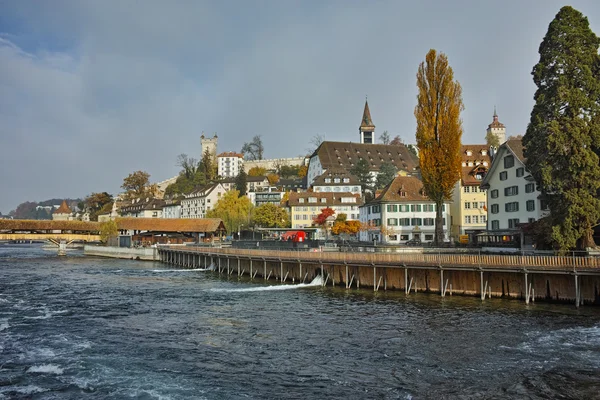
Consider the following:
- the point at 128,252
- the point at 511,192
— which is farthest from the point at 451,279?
the point at 128,252

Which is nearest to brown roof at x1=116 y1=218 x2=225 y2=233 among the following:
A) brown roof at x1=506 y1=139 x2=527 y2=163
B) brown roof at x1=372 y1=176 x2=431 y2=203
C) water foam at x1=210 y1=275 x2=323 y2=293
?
brown roof at x1=372 y1=176 x2=431 y2=203

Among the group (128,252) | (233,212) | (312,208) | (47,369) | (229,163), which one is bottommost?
(47,369)

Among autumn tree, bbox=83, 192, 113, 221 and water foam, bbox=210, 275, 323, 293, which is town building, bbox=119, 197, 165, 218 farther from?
water foam, bbox=210, 275, 323, 293

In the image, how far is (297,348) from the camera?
825 inches

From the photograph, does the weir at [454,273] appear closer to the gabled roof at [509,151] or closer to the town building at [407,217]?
the gabled roof at [509,151]

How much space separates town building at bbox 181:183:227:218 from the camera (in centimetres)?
13550

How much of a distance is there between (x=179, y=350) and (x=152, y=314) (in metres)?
9.31

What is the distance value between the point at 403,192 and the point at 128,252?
47.6 meters

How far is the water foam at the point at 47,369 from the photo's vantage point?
58.0ft

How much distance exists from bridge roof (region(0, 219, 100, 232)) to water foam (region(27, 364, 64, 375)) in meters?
81.7

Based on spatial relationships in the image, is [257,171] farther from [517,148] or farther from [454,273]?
[454,273]

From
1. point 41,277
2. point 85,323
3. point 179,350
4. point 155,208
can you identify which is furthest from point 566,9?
point 155,208

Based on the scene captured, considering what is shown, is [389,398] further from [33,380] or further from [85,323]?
[85,323]

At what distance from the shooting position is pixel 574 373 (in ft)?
55.8
